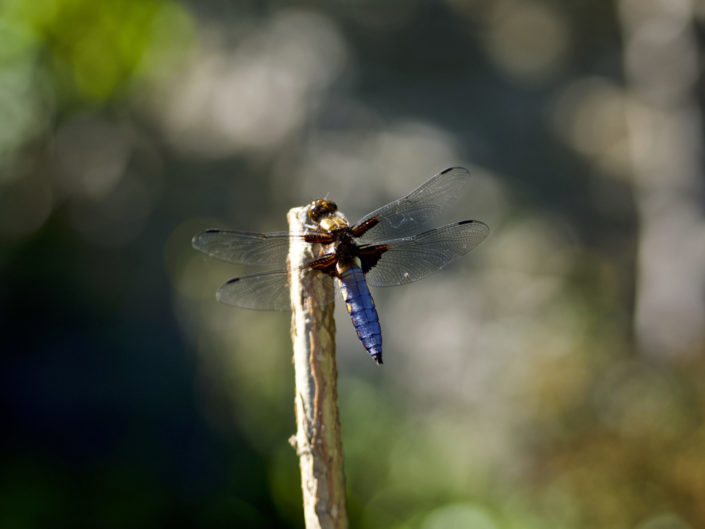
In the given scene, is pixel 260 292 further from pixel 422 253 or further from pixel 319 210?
pixel 422 253

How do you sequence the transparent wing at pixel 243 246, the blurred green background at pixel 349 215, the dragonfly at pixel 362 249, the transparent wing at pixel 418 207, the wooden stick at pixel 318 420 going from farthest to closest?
the blurred green background at pixel 349 215, the transparent wing at pixel 418 207, the transparent wing at pixel 243 246, the dragonfly at pixel 362 249, the wooden stick at pixel 318 420

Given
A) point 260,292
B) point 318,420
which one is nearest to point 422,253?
point 260,292

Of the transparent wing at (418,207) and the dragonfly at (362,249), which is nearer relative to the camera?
the dragonfly at (362,249)

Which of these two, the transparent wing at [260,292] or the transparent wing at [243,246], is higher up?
the transparent wing at [243,246]

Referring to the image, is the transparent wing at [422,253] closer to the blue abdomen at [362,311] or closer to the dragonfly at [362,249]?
the dragonfly at [362,249]

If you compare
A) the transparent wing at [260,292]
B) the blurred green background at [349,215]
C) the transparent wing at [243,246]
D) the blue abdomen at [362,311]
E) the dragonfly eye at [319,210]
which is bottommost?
the blue abdomen at [362,311]

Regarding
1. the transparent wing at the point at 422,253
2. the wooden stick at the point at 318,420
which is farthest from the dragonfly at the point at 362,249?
the wooden stick at the point at 318,420

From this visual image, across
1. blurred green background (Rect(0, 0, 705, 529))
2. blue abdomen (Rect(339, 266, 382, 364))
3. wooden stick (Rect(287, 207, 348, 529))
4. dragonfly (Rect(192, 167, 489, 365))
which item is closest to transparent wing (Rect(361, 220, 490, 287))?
dragonfly (Rect(192, 167, 489, 365))

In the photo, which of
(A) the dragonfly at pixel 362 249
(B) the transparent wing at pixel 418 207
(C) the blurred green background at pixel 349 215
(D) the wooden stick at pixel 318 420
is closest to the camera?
(D) the wooden stick at pixel 318 420
